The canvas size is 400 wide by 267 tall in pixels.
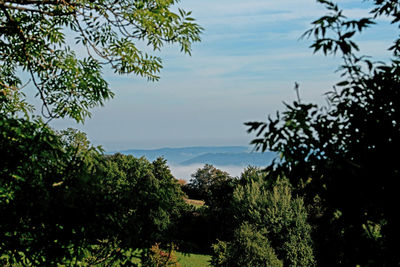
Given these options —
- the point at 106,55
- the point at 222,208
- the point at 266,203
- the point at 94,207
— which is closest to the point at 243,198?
the point at 266,203

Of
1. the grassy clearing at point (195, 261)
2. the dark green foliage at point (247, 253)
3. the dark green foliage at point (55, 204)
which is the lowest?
the grassy clearing at point (195, 261)

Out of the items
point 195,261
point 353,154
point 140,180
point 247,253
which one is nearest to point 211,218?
point 195,261

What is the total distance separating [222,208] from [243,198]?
1218cm

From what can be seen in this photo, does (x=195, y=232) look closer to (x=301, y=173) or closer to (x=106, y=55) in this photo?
(x=106, y=55)

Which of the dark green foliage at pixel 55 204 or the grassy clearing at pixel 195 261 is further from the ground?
the dark green foliage at pixel 55 204

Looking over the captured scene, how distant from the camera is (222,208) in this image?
4028 cm

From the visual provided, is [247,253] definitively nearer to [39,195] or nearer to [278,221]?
[278,221]

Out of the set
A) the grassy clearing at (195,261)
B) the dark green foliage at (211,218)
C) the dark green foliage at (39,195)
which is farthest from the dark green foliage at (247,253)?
the dark green foliage at (39,195)

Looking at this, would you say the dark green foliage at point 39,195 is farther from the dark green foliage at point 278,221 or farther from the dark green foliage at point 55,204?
the dark green foliage at point 278,221

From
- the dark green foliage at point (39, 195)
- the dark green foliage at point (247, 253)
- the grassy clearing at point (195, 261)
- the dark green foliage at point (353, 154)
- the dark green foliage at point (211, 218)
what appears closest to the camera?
the dark green foliage at point (353, 154)

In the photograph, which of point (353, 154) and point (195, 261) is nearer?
point (353, 154)

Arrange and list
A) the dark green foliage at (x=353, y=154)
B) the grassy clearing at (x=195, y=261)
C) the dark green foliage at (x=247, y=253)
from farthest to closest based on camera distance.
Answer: the grassy clearing at (x=195, y=261) < the dark green foliage at (x=247, y=253) < the dark green foliage at (x=353, y=154)

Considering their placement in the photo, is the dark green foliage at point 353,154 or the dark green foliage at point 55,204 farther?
the dark green foliage at point 55,204

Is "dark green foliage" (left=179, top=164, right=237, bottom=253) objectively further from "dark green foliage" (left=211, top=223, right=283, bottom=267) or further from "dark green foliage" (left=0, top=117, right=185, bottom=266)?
"dark green foliage" (left=0, top=117, right=185, bottom=266)
